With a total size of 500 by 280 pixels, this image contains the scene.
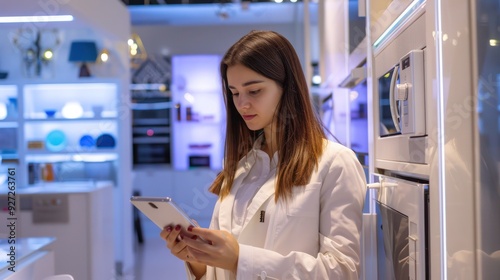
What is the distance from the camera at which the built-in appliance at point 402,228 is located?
135 cm

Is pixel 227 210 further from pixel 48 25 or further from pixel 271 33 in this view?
pixel 48 25

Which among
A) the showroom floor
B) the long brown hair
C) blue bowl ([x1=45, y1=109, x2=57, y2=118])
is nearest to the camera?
the long brown hair

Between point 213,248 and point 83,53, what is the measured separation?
17.7 feet

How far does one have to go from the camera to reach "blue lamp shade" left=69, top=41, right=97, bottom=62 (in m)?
6.44

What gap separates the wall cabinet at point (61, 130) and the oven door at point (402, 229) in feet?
16.1

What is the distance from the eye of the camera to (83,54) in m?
6.45

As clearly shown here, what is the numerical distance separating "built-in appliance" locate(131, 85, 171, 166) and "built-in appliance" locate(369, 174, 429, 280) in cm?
862

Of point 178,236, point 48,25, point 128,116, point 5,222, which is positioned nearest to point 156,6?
point 128,116

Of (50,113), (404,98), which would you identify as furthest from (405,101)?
(50,113)

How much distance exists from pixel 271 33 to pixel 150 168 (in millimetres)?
8755

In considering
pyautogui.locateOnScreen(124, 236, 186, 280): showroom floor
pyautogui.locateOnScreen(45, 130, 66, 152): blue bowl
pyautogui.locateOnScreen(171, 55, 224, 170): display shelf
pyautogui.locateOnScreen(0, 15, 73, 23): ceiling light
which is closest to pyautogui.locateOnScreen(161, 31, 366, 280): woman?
pyautogui.locateOnScreen(124, 236, 186, 280): showroom floor

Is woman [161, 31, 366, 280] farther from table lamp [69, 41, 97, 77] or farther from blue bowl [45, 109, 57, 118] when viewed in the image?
blue bowl [45, 109, 57, 118]

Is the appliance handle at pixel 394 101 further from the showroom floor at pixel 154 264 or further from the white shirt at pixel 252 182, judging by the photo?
the showroom floor at pixel 154 264

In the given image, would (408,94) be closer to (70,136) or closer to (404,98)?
(404,98)
